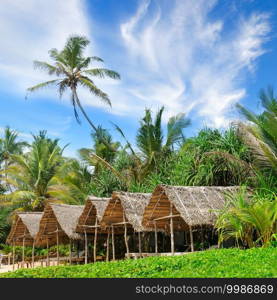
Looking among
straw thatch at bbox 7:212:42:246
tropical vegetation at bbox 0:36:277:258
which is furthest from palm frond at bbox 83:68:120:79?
straw thatch at bbox 7:212:42:246

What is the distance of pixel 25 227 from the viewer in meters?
18.6

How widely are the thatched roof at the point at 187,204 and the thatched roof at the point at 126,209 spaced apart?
34cm

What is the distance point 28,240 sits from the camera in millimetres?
20062

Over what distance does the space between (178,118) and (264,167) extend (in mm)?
6682

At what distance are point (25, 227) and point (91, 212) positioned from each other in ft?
16.3

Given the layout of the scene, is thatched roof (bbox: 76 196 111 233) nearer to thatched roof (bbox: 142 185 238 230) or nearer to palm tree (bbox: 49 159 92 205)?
thatched roof (bbox: 142 185 238 230)

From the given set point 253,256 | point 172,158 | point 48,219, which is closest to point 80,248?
point 48,219

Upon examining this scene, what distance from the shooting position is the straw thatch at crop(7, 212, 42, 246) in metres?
17.8

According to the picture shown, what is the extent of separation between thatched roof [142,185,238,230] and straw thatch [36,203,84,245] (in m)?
3.96

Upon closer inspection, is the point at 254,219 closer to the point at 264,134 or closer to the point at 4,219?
the point at 264,134

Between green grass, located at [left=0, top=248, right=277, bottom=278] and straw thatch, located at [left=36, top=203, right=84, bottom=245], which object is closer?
green grass, located at [left=0, top=248, right=277, bottom=278]

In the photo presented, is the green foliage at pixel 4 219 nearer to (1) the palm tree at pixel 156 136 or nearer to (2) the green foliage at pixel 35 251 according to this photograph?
(2) the green foliage at pixel 35 251

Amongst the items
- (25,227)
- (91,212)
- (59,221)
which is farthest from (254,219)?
(25,227)
